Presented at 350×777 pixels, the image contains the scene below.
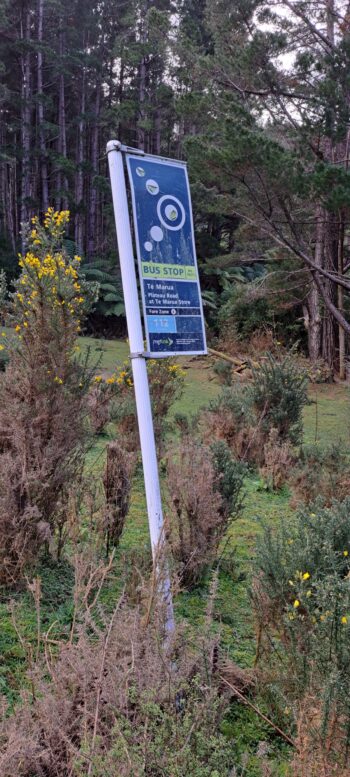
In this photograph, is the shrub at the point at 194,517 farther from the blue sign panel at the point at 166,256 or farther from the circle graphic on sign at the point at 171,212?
the circle graphic on sign at the point at 171,212

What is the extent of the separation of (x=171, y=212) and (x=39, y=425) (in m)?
1.22

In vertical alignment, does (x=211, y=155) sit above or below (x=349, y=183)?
above

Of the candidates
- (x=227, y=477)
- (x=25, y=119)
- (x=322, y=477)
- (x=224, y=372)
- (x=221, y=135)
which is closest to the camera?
(x=227, y=477)

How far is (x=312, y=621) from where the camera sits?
6.37 ft

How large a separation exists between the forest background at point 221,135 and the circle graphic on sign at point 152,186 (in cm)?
509

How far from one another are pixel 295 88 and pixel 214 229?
14632mm

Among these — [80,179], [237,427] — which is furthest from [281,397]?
[80,179]

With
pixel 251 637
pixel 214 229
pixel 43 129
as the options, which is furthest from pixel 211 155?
pixel 43 129

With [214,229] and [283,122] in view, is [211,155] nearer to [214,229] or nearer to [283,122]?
[283,122]

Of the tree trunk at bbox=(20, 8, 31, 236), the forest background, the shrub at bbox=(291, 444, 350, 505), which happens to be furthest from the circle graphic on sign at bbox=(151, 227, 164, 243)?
the tree trunk at bbox=(20, 8, 31, 236)

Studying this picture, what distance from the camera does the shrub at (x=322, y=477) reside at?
4.52m

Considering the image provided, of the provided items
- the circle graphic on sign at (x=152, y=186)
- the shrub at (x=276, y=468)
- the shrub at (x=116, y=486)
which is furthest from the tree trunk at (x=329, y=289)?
the circle graphic on sign at (x=152, y=186)

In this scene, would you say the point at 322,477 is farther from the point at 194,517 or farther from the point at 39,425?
the point at 39,425

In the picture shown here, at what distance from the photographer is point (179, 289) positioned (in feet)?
7.99
